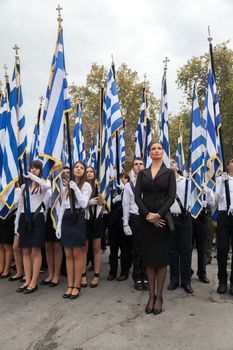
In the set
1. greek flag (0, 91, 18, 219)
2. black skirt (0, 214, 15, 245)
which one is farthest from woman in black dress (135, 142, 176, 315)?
black skirt (0, 214, 15, 245)

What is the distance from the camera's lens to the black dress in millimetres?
4148

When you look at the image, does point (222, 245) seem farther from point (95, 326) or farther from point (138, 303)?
point (95, 326)

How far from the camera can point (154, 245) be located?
4184 mm

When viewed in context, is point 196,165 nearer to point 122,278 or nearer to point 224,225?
point 224,225

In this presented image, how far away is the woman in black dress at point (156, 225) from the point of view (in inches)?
163

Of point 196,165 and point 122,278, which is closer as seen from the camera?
point 196,165

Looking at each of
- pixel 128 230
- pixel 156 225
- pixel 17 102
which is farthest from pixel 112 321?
pixel 17 102

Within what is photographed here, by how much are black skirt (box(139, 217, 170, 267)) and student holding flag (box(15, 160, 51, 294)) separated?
5.97 feet

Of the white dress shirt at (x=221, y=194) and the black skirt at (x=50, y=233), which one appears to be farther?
the black skirt at (x=50, y=233)

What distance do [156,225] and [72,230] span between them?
135cm

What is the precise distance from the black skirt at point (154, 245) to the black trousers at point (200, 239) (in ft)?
5.80

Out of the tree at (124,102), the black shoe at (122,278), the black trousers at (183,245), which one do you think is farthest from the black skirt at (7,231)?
the tree at (124,102)

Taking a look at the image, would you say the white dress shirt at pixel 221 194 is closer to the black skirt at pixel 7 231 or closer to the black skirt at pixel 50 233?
the black skirt at pixel 50 233

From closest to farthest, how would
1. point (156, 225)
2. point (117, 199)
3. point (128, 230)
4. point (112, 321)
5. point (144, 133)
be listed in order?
point (112, 321)
point (156, 225)
point (128, 230)
point (117, 199)
point (144, 133)
